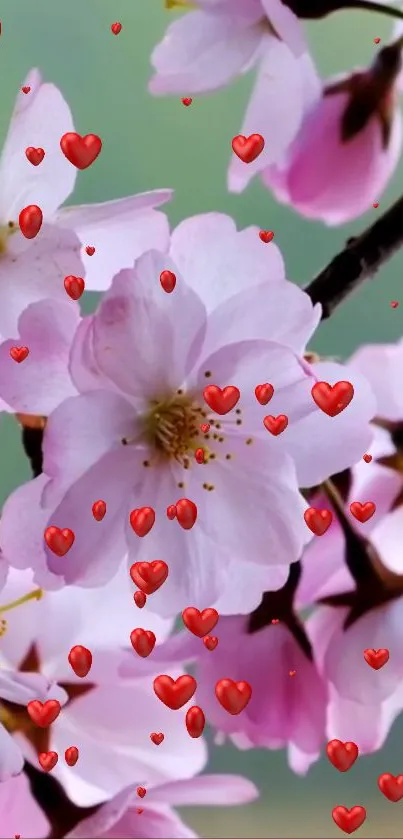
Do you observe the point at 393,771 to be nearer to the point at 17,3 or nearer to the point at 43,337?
the point at 43,337

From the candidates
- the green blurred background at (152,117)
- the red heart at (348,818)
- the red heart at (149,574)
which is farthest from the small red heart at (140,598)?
the red heart at (348,818)

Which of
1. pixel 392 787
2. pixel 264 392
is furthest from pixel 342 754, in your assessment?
pixel 264 392

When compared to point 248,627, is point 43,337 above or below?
above

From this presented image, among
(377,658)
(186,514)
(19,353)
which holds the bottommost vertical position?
(377,658)

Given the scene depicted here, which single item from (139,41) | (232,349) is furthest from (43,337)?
(139,41)

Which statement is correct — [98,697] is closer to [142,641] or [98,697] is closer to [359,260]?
[142,641]

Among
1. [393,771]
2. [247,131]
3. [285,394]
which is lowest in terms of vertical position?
[393,771]
